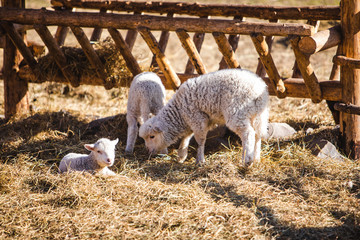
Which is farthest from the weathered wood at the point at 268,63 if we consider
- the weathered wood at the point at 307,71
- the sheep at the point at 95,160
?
the sheep at the point at 95,160

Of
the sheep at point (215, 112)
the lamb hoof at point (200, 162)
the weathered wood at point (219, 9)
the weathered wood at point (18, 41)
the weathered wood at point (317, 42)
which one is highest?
the weathered wood at point (219, 9)

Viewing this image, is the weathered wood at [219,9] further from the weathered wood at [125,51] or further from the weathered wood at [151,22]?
the weathered wood at [125,51]

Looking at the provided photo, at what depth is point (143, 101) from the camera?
6.21m

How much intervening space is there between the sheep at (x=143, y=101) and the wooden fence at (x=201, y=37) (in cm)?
37

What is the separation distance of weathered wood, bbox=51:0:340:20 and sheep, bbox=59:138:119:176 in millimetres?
3402

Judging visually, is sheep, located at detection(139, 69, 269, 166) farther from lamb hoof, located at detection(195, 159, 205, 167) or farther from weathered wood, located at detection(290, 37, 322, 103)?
weathered wood, located at detection(290, 37, 322, 103)

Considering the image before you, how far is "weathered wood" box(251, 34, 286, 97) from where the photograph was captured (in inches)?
217

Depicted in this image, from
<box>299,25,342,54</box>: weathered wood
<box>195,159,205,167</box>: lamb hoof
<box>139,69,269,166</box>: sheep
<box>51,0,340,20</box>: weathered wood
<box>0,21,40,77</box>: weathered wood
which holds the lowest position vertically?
<box>195,159,205,167</box>: lamb hoof

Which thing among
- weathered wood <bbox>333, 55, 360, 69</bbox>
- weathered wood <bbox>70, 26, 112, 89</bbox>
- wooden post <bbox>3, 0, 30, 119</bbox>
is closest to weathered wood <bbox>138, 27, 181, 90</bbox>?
weathered wood <bbox>70, 26, 112, 89</bbox>

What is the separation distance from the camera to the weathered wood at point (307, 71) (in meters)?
5.30

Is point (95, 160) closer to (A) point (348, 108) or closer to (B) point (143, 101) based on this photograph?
(B) point (143, 101)

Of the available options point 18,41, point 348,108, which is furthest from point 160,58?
point 348,108

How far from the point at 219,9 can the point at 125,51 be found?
1.92m

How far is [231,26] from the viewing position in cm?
569
